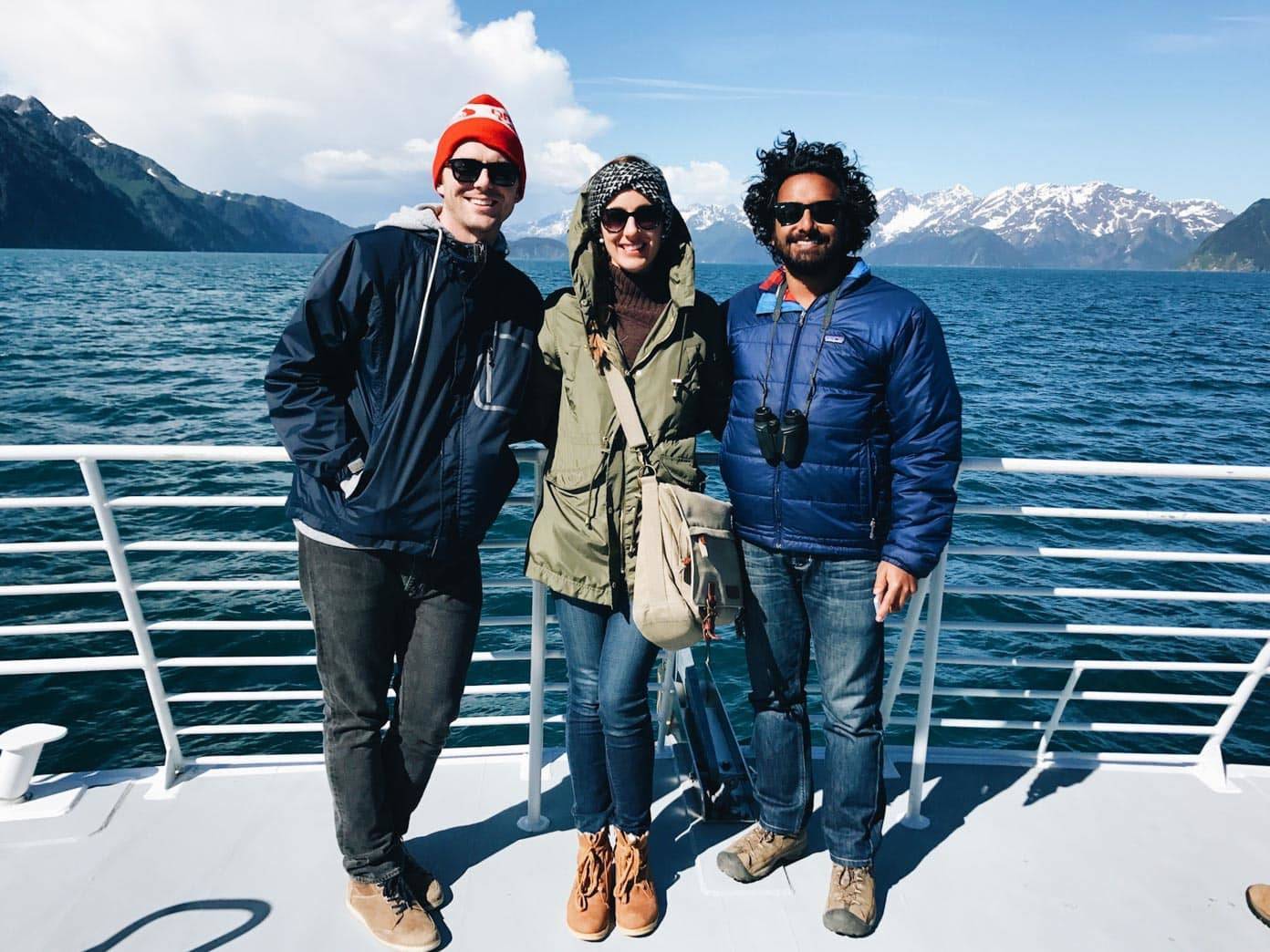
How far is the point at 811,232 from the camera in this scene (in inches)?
91.0

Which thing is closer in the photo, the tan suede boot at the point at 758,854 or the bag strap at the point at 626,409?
the bag strap at the point at 626,409

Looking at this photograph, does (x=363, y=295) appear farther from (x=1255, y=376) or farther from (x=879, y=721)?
(x=1255, y=376)

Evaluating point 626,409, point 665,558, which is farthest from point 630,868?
point 626,409

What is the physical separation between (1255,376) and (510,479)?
125ft

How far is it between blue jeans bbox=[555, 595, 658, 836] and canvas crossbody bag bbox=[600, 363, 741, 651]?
0.17 meters

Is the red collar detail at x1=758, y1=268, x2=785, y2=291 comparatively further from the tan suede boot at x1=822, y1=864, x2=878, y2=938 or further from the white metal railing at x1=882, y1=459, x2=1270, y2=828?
the tan suede boot at x1=822, y1=864, x2=878, y2=938

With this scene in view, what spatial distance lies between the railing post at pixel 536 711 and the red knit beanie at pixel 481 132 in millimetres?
1046

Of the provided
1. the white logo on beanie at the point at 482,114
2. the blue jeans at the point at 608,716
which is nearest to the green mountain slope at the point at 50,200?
the white logo on beanie at the point at 482,114

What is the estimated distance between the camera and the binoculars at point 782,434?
2281 millimetres

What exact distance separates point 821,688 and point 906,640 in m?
0.61

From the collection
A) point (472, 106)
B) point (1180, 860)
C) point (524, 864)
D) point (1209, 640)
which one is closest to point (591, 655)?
point (524, 864)

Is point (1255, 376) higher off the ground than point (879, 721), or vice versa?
point (879, 721)

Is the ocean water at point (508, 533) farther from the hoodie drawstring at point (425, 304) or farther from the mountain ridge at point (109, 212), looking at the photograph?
the mountain ridge at point (109, 212)

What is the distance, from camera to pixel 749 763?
129 inches
